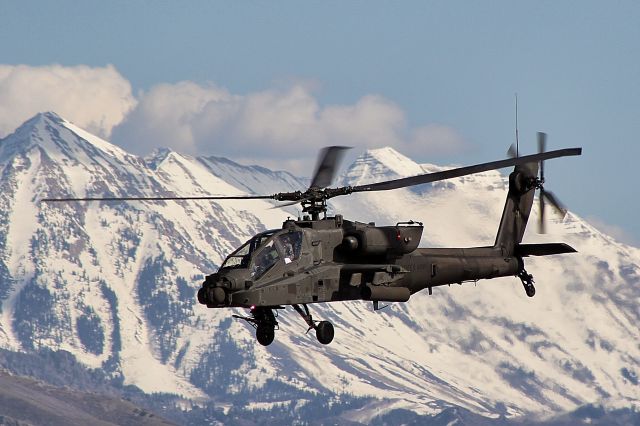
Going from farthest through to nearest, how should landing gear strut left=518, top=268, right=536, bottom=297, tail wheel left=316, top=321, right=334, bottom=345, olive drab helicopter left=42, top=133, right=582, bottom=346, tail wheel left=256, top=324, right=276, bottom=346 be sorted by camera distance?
landing gear strut left=518, top=268, right=536, bottom=297
tail wheel left=256, top=324, right=276, bottom=346
tail wheel left=316, top=321, right=334, bottom=345
olive drab helicopter left=42, top=133, right=582, bottom=346

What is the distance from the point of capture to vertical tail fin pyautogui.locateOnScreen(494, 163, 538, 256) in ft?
333

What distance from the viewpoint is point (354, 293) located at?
84.6 meters

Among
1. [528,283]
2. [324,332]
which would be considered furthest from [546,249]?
[324,332]

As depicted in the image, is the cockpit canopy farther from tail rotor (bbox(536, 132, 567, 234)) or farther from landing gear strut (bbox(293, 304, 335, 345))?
tail rotor (bbox(536, 132, 567, 234))

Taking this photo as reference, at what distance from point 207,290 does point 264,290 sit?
307 centimetres

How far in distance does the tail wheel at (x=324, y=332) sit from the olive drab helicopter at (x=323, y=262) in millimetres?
53

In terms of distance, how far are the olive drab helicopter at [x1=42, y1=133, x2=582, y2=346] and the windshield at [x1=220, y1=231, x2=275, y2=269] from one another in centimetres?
5

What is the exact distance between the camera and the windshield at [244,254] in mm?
81188

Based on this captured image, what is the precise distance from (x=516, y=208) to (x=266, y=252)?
27.6m

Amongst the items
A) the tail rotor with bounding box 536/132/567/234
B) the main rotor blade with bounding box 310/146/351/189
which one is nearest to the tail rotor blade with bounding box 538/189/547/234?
the tail rotor with bounding box 536/132/567/234

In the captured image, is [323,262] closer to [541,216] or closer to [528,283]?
[541,216]

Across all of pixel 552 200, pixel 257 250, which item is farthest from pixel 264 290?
pixel 552 200

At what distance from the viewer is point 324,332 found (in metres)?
81.9

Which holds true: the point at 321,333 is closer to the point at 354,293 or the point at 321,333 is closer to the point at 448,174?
the point at 354,293
